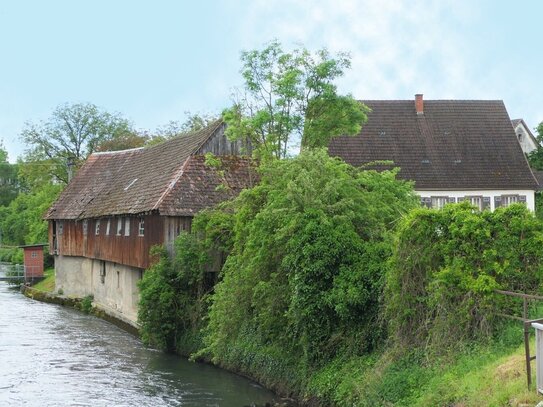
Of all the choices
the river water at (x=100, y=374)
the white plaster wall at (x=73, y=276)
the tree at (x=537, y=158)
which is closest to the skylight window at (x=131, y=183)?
the river water at (x=100, y=374)

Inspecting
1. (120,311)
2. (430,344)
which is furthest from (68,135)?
(430,344)

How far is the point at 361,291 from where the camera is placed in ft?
54.9

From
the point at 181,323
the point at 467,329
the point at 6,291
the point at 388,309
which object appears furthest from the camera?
the point at 6,291

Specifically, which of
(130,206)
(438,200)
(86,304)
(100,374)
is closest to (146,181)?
(130,206)

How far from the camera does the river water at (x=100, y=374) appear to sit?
18641mm

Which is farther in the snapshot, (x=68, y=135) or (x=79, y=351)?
(x=68, y=135)

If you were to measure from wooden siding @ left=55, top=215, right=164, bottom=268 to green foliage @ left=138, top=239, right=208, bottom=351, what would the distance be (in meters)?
2.33

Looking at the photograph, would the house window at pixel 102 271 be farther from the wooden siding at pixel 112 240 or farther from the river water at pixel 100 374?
the river water at pixel 100 374

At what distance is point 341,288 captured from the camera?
1683 cm

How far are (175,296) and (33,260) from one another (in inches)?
1224

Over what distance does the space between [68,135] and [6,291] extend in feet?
88.9

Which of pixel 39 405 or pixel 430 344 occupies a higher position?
pixel 430 344

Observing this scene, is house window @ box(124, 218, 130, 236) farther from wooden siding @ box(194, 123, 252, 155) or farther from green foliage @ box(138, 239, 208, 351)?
green foliage @ box(138, 239, 208, 351)

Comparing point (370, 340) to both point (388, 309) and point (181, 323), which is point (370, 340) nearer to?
point (388, 309)
